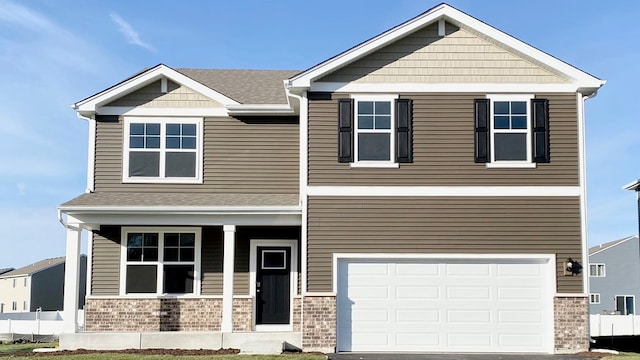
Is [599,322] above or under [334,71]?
under

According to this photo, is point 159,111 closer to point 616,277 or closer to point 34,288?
point 616,277

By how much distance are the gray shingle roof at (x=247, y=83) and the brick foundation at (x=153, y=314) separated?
4.98 meters

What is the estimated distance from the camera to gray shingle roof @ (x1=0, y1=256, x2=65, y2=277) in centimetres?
5504

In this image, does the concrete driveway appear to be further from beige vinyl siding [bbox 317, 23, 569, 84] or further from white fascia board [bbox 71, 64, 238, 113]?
white fascia board [bbox 71, 64, 238, 113]

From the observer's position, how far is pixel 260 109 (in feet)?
62.1

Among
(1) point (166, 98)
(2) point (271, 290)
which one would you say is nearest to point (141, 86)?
(1) point (166, 98)

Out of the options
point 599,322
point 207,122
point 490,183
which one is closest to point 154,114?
point 207,122

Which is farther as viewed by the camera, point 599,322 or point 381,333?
point 599,322

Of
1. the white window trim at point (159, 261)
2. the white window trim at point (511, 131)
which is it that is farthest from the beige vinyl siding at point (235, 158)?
the white window trim at point (511, 131)

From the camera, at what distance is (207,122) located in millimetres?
19188

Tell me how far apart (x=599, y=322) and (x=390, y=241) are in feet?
63.1

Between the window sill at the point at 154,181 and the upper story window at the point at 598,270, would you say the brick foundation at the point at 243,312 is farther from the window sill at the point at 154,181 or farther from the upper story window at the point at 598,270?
the upper story window at the point at 598,270

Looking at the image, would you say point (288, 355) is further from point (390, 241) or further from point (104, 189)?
point (104, 189)

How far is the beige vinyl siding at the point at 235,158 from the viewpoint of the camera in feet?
62.2
